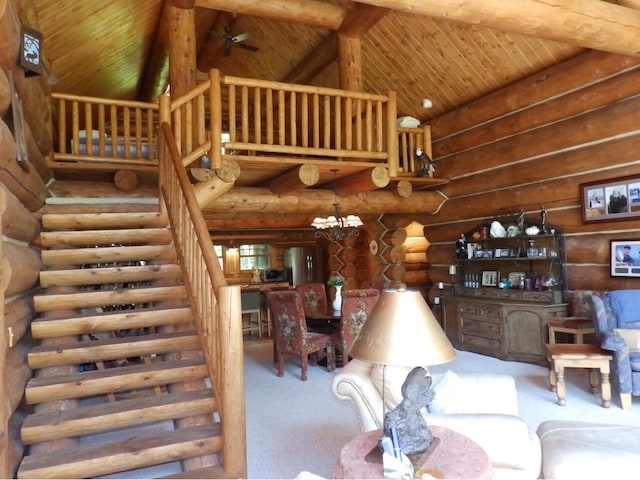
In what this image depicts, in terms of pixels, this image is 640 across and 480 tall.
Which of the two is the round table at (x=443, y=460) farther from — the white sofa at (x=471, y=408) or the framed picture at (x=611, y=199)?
the framed picture at (x=611, y=199)

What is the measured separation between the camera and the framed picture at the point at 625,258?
4773mm

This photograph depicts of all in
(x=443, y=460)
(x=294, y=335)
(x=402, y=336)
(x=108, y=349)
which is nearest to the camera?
(x=402, y=336)

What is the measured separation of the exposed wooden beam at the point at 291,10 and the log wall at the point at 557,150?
2370 mm

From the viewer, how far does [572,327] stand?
16.8 ft

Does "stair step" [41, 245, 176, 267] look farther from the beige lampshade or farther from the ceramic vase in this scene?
the beige lampshade

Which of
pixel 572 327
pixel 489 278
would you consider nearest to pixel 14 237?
pixel 572 327

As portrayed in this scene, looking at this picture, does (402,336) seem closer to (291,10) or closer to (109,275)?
(109,275)

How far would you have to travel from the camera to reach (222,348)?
268 centimetres

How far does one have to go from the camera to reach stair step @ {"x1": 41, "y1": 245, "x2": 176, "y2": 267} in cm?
384

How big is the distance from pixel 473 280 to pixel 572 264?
158 cm

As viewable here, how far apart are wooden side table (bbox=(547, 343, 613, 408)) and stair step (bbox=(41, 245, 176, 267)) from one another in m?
3.71

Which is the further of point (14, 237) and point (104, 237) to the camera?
point (104, 237)

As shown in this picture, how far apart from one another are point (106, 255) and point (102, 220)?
1.71 feet

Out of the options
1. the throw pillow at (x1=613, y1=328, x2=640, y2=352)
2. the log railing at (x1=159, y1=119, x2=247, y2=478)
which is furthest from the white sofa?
the throw pillow at (x1=613, y1=328, x2=640, y2=352)
